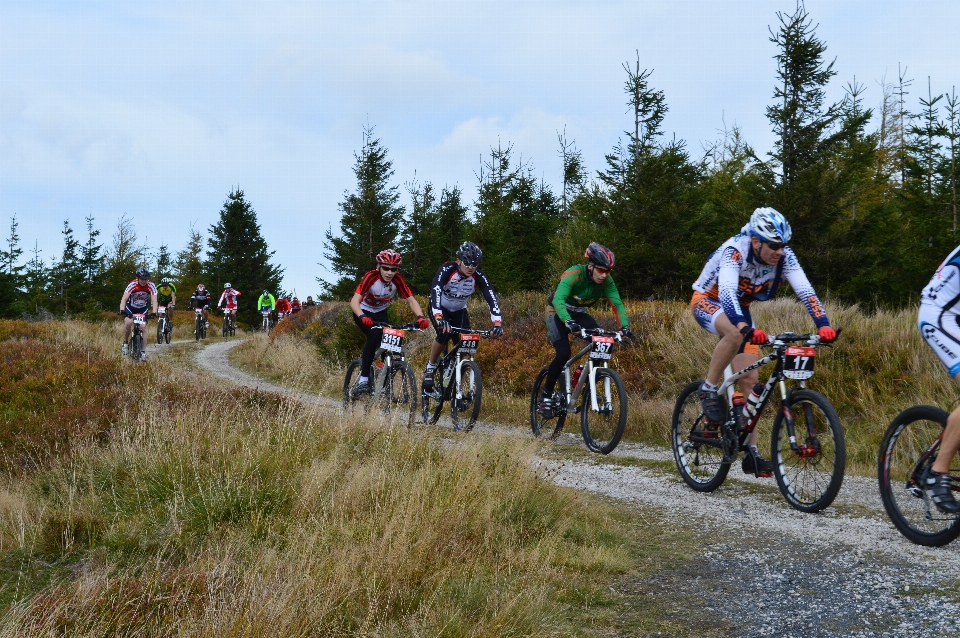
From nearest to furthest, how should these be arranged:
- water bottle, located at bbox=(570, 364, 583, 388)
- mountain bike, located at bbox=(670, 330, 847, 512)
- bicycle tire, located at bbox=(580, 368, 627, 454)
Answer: mountain bike, located at bbox=(670, 330, 847, 512)
bicycle tire, located at bbox=(580, 368, 627, 454)
water bottle, located at bbox=(570, 364, 583, 388)

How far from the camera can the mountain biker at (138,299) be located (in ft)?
59.2

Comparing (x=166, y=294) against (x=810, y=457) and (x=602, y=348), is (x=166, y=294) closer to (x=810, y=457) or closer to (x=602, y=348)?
(x=602, y=348)

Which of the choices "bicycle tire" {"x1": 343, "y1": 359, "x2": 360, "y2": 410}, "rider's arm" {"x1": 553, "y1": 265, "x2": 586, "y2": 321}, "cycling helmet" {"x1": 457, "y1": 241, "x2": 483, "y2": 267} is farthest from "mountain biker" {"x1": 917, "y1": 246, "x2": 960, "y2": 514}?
"bicycle tire" {"x1": 343, "y1": 359, "x2": 360, "y2": 410}

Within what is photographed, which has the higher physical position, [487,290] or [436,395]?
[487,290]

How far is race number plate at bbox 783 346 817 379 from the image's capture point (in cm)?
533

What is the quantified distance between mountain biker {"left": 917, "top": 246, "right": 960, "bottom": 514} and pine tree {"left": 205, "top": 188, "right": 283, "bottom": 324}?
46.9 m

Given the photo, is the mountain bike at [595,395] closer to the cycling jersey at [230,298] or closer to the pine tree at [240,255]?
the cycling jersey at [230,298]

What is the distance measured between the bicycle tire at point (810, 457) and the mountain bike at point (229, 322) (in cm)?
3053

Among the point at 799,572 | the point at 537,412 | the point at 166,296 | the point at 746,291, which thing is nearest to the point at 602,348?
the point at 537,412

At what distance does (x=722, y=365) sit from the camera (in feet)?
20.0

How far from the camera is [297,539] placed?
3.98m

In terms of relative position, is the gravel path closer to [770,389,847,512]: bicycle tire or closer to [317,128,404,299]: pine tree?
[770,389,847,512]: bicycle tire

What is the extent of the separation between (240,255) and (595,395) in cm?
4388

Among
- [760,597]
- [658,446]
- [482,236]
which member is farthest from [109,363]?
[482,236]
